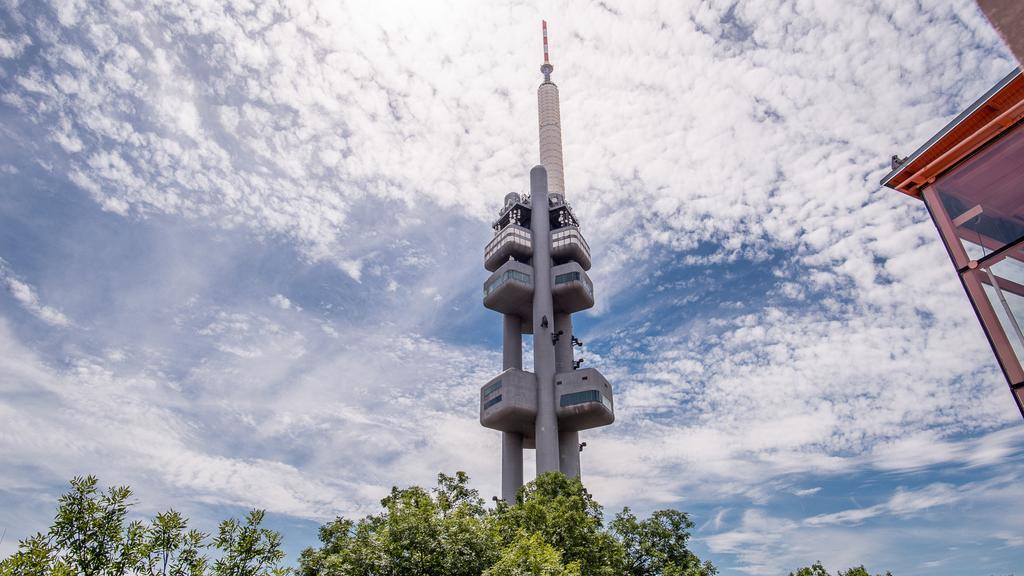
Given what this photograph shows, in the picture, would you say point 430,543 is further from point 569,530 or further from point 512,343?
point 512,343

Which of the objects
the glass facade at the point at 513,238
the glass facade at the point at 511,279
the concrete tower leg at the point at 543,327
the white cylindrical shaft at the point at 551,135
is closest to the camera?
the concrete tower leg at the point at 543,327

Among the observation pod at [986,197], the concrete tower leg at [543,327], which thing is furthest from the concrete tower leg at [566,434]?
the observation pod at [986,197]

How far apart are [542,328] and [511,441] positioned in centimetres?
1367

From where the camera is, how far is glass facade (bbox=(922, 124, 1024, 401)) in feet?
59.2

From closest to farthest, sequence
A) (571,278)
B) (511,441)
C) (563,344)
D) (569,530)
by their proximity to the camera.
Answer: (569,530) → (511,441) → (571,278) → (563,344)

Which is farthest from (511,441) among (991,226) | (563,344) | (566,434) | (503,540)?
(991,226)

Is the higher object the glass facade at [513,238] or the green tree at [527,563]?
the glass facade at [513,238]

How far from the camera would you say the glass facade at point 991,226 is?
711 inches

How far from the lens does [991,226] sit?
1919cm

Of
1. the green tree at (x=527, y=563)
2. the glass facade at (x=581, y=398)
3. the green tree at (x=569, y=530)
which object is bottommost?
the green tree at (x=527, y=563)

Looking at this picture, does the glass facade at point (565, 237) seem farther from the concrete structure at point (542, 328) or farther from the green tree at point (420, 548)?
the green tree at point (420, 548)

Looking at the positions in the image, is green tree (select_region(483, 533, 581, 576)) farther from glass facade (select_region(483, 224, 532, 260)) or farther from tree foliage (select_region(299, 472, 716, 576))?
glass facade (select_region(483, 224, 532, 260))

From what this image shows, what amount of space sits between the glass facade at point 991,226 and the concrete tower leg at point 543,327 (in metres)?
50.1

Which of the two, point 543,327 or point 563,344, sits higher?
point 543,327
